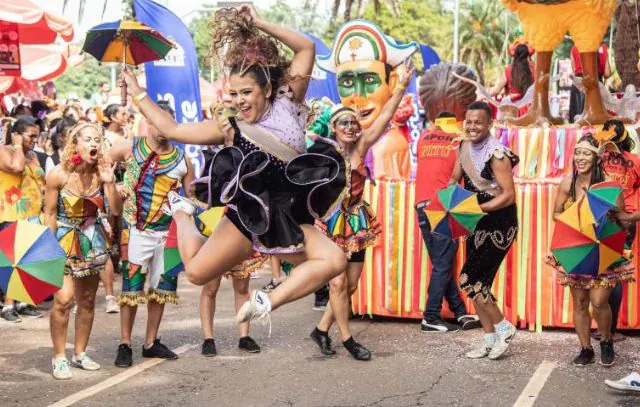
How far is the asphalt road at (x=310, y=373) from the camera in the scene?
5805mm

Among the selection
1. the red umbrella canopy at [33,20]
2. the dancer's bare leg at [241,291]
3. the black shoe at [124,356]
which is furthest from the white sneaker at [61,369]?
the red umbrella canopy at [33,20]

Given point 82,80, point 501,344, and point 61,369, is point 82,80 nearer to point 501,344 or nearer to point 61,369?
point 61,369

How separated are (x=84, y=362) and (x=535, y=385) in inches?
118

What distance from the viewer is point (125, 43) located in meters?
6.03

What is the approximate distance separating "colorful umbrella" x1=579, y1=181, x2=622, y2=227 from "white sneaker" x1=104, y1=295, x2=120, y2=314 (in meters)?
4.43

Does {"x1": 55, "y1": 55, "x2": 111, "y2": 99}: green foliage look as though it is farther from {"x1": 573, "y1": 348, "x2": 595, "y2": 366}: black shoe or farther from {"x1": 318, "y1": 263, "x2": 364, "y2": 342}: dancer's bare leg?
{"x1": 573, "y1": 348, "x2": 595, "y2": 366}: black shoe

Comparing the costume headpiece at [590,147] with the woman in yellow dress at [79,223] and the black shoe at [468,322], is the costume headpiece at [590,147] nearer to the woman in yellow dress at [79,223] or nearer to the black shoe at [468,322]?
the black shoe at [468,322]

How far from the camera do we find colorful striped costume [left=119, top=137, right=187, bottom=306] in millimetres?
6637

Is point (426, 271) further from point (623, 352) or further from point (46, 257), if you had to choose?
point (46, 257)

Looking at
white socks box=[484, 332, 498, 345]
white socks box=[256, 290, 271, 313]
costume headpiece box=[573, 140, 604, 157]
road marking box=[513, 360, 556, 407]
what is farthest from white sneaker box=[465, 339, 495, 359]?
white socks box=[256, 290, 271, 313]

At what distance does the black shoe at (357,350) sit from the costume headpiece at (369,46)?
402 centimetres

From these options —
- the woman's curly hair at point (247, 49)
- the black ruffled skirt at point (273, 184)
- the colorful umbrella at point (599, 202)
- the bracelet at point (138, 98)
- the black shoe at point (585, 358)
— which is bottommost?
the black shoe at point (585, 358)

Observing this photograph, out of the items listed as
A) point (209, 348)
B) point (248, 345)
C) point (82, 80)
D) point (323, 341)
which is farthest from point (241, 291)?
point (82, 80)

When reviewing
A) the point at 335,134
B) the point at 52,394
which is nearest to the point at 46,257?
the point at 52,394
